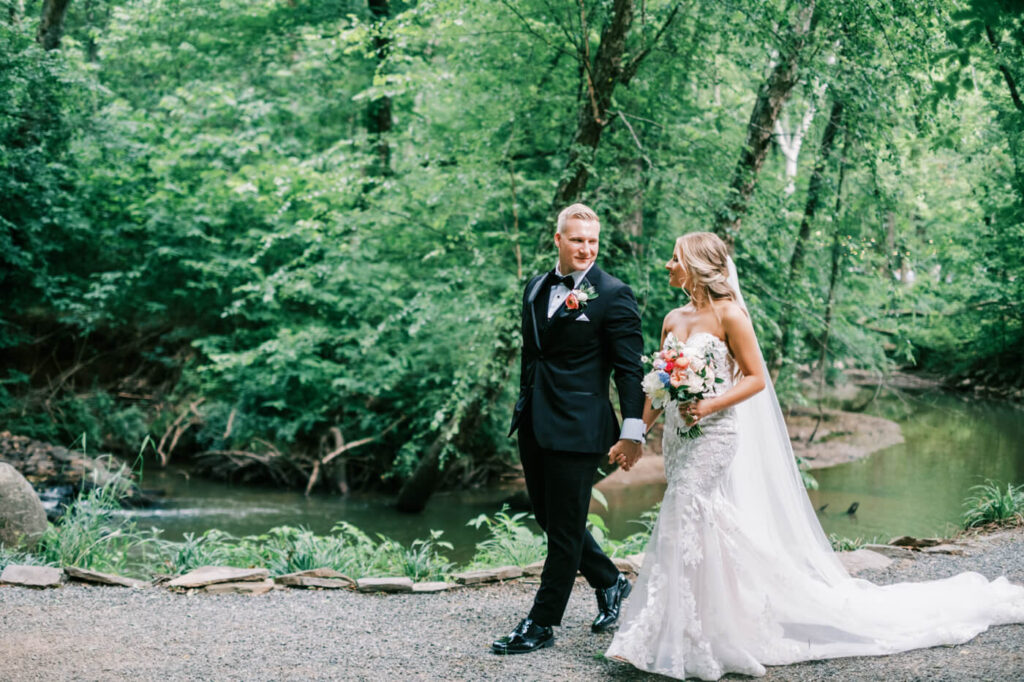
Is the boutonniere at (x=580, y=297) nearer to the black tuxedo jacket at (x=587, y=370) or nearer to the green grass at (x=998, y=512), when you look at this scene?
the black tuxedo jacket at (x=587, y=370)

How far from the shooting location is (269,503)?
11383 mm

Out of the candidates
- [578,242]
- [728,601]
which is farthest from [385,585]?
[578,242]

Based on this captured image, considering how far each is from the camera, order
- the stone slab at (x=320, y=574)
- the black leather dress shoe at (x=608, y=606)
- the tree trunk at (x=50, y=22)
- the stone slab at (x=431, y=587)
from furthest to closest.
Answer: the tree trunk at (x=50, y=22)
the stone slab at (x=320, y=574)
the stone slab at (x=431, y=587)
the black leather dress shoe at (x=608, y=606)

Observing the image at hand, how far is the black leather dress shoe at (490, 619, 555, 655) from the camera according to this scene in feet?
13.3

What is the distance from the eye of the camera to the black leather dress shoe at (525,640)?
404 centimetres

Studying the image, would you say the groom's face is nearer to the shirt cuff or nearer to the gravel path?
the shirt cuff

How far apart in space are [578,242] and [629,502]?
26.7 ft

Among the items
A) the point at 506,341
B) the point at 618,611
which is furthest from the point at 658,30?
the point at 618,611

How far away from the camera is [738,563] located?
3.78 meters

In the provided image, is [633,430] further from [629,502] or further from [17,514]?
[629,502]

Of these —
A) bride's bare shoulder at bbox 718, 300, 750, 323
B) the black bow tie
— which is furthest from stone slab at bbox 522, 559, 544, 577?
bride's bare shoulder at bbox 718, 300, 750, 323

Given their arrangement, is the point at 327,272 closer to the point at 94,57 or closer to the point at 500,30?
the point at 500,30

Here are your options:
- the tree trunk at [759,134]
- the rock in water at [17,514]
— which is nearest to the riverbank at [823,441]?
the tree trunk at [759,134]

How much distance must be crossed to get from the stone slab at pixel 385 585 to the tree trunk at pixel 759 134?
477 centimetres
